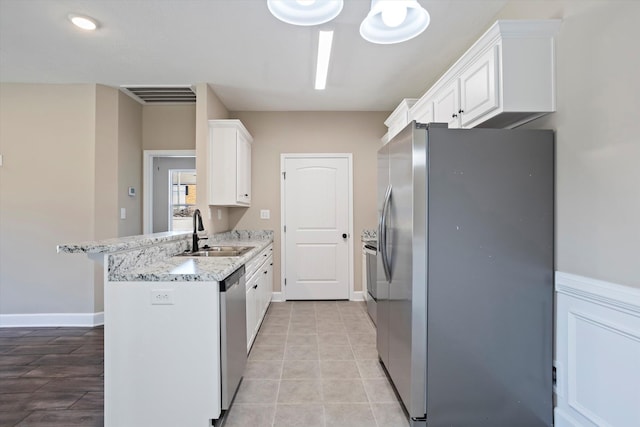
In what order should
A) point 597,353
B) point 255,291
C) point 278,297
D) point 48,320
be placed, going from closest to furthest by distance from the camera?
1. point 597,353
2. point 255,291
3. point 48,320
4. point 278,297

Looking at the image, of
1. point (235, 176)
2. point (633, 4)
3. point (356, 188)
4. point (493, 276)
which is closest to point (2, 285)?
point (235, 176)

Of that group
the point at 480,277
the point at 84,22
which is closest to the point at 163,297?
the point at 480,277

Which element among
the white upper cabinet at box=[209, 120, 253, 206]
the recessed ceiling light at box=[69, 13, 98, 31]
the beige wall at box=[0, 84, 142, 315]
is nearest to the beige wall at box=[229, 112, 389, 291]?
the white upper cabinet at box=[209, 120, 253, 206]

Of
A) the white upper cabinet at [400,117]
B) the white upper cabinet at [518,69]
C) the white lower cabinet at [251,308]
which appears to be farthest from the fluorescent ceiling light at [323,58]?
the white lower cabinet at [251,308]

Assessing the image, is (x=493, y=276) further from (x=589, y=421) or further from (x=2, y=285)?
(x=2, y=285)

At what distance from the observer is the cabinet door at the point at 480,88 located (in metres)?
1.80

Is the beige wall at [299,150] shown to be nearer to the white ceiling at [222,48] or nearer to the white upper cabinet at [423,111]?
the white ceiling at [222,48]

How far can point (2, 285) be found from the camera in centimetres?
332

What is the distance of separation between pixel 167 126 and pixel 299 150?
5.95 feet

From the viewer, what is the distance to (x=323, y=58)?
9.05 ft

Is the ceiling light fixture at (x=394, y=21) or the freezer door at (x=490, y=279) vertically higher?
the ceiling light fixture at (x=394, y=21)

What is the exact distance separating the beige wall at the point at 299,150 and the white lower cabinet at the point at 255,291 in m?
0.85

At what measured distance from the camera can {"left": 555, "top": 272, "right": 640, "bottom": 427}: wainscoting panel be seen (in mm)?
1352

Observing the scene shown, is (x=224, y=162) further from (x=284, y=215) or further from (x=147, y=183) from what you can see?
(x=147, y=183)
